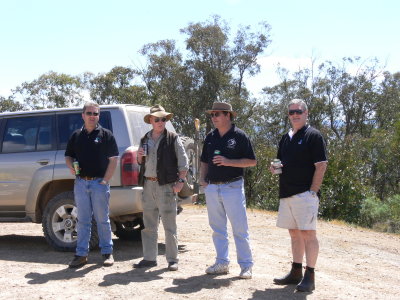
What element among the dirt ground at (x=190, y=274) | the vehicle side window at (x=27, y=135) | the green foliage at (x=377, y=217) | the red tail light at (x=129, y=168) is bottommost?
the green foliage at (x=377, y=217)

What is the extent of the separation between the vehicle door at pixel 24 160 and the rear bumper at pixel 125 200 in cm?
96

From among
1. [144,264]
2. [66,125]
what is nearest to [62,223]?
[66,125]

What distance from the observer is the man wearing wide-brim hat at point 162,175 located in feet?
20.4

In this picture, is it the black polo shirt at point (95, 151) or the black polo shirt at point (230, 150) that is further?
the black polo shirt at point (95, 151)

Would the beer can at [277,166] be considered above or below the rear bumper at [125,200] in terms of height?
above

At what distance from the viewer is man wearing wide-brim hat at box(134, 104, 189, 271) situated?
20.4 feet

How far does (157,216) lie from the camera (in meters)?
6.42

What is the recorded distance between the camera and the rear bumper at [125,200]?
689 centimetres

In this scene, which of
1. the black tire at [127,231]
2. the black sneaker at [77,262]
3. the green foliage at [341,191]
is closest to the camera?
the black sneaker at [77,262]

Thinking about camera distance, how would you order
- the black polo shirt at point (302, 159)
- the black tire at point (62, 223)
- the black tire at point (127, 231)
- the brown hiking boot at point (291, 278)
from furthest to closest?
the black tire at point (127, 231)
the black tire at point (62, 223)
the brown hiking boot at point (291, 278)
the black polo shirt at point (302, 159)

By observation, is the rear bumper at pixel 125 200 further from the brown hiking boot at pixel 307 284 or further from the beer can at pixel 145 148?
the brown hiking boot at pixel 307 284

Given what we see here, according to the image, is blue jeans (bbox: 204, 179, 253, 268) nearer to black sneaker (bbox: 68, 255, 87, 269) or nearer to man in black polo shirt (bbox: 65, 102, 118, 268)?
man in black polo shirt (bbox: 65, 102, 118, 268)

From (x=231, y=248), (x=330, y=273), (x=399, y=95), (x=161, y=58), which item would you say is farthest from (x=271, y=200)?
(x=399, y=95)

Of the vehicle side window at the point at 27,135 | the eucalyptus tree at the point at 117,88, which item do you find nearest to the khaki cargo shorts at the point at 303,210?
the vehicle side window at the point at 27,135
